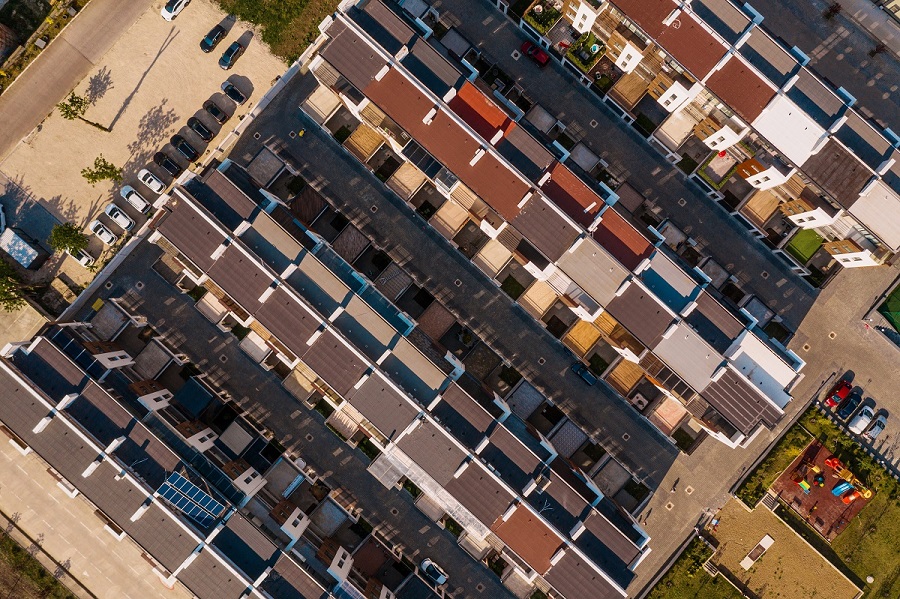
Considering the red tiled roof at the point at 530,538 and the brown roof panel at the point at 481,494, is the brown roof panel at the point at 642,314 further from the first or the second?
the red tiled roof at the point at 530,538

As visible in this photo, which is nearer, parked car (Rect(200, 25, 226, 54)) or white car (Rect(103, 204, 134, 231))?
white car (Rect(103, 204, 134, 231))

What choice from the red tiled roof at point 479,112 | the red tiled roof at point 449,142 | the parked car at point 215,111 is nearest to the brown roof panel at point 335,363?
the red tiled roof at point 449,142

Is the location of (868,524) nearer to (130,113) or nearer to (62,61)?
(130,113)

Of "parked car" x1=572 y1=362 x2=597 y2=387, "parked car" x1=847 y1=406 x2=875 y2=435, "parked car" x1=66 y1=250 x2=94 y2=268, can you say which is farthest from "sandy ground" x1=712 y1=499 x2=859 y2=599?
"parked car" x1=66 y1=250 x2=94 y2=268

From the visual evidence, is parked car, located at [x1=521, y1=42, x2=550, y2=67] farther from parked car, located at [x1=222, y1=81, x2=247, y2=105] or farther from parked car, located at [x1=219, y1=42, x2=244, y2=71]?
parked car, located at [x1=222, y1=81, x2=247, y2=105]

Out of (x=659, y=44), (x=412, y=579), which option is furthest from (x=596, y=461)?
(x=659, y=44)

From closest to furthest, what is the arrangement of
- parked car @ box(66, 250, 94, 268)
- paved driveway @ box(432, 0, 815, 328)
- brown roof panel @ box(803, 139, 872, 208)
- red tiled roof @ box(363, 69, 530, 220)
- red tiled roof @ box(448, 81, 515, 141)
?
red tiled roof @ box(363, 69, 530, 220) → brown roof panel @ box(803, 139, 872, 208) → red tiled roof @ box(448, 81, 515, 141) → parked car @ box(66, 250, 94, 268) → paved driveway @ box(432, 0, 815, 328)
